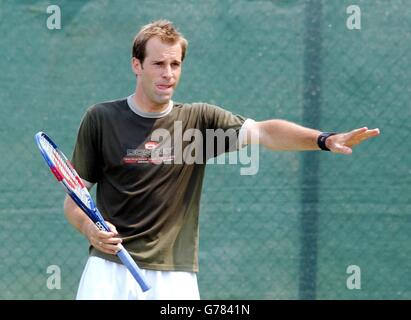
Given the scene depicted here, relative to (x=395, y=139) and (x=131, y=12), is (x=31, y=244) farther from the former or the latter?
(x=395, y=139)

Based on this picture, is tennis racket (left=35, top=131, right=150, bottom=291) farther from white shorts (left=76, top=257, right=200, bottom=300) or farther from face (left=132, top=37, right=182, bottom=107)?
face (left=132, top=37, right=182, bottom=107)

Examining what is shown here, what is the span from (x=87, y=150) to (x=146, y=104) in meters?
0.31

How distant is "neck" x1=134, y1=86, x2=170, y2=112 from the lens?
3955 millimetres

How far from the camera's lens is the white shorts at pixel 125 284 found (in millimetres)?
3857

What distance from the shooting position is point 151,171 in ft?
12.9

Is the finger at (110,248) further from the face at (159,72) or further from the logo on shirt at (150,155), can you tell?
the face at (159,72)

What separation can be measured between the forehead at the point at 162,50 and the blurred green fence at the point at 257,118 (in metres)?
1.40

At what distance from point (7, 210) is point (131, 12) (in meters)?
1.33

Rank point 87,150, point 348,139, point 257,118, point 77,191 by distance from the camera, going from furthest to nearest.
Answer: point 257,118
point 87,150
point 77,191
point 348,139

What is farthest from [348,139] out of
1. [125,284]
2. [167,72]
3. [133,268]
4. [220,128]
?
[125,284]

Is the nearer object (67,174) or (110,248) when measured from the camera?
(110,248)

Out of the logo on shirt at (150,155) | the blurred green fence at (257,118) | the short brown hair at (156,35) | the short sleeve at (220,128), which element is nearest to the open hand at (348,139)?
the short sleeve at (220,128)

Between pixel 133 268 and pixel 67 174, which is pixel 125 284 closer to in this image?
pixel 133 268
